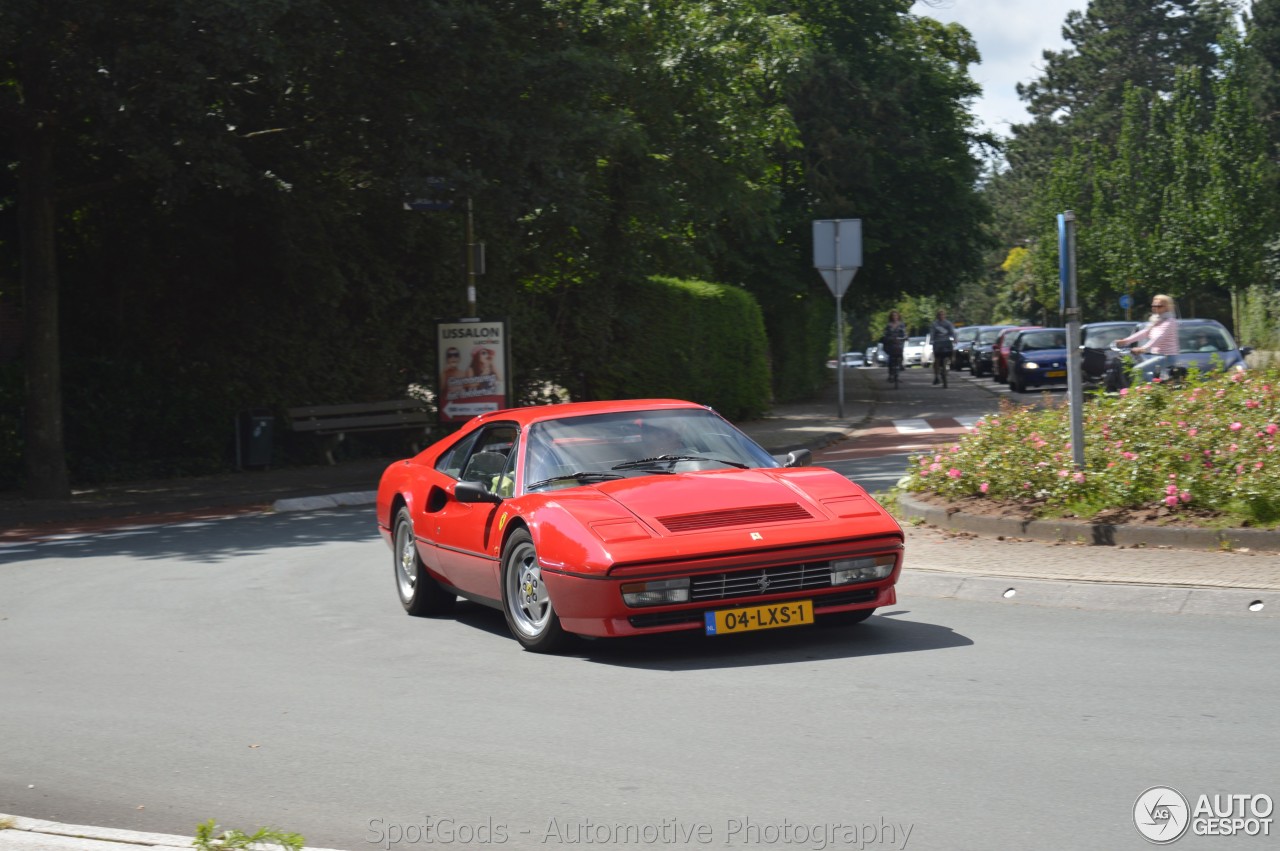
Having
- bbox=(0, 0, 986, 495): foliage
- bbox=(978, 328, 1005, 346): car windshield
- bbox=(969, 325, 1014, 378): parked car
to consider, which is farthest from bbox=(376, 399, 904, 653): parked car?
bbox=(978, 328, 1005, 346): car windshield

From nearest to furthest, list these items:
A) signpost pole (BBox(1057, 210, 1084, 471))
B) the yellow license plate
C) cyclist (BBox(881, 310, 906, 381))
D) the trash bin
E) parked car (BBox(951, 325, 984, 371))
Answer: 1. the yellow license plate
2. signpost pole (BBox(1057, 210, 1084, 471))
3. the trash bin
4. cyclist (BBox(881, 310, 906, 381))
5. parked car (BBox(951, 325, 984, 371))

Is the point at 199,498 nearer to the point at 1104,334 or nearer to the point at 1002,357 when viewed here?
the point at 1104,334

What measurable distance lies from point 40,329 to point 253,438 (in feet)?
13.2

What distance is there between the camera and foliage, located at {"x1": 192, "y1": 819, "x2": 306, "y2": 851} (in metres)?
4.97

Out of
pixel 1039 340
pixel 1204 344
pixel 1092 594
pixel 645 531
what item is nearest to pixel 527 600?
pixel 645 531

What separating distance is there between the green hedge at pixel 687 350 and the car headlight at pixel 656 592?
20158 mm

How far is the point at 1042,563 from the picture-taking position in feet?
34.3

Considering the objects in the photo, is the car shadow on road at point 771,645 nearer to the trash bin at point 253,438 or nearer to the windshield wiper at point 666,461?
the windshield wiper at point 666,461

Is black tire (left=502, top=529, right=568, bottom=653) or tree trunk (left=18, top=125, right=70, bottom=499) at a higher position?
tree trunk (left=18, top=125, right=70, bottom=499)

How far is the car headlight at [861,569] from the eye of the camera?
828cm

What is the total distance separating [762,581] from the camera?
26.6ft

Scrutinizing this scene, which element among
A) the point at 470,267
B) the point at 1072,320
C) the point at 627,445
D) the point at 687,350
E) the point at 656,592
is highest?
the point at 470,267

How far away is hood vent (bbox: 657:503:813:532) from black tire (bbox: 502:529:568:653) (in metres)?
0.77

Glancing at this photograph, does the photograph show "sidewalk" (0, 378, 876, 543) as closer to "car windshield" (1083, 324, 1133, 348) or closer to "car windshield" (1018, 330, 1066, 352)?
"car windshield" (1083, 324, 1133, 348)
